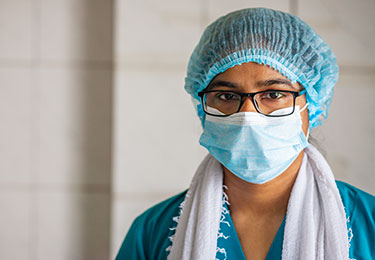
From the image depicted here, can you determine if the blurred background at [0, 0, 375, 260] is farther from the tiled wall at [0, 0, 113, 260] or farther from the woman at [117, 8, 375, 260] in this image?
the woman at [117, 8, 375, 260]

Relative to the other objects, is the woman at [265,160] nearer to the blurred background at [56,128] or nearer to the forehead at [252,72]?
the forehead at [252,72]

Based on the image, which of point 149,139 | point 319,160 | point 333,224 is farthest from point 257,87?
point 149,139

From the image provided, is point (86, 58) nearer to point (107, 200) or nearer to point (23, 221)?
→ point (107, 200)

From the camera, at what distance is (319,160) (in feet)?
3.80

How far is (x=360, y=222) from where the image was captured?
41.8 inches

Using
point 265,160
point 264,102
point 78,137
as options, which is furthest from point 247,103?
point 78,137

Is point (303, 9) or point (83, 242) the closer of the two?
point (303, 9)

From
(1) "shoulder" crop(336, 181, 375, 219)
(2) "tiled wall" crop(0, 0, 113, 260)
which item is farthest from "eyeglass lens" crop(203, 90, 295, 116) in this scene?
(2) "tiled wall" crop(0, 0, 113, 260)

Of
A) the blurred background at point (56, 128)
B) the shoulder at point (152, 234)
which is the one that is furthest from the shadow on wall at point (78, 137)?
the shoulder at point (152, 234)

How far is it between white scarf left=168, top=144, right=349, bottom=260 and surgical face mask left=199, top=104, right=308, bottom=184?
127mm

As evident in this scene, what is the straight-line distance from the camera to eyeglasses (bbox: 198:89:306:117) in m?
1.04

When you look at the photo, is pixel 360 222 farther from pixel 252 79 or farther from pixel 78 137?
pixel 78 137

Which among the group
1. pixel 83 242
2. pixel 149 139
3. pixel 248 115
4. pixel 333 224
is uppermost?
pixel 248 115

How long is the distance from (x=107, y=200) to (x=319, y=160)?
129cm
